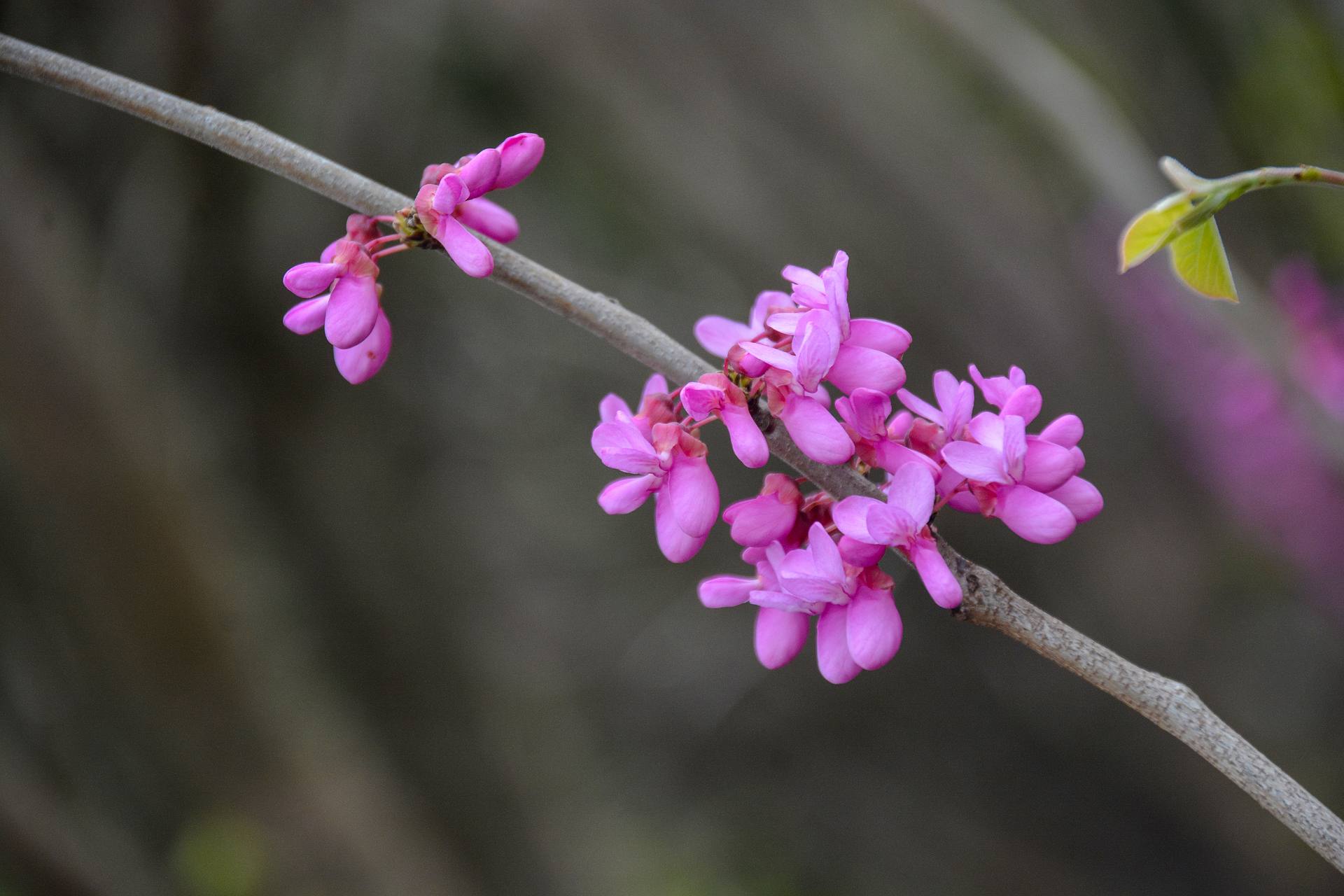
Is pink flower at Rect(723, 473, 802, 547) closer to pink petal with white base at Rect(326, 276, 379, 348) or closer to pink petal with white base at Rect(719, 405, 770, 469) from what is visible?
pink petal with white base at Rect(719, 405, 770, 469)

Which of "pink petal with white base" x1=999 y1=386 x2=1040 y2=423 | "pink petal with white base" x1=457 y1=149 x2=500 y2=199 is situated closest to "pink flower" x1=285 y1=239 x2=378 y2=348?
"pink petal with white base" x1=457 y1=149 x2=500 y2=199

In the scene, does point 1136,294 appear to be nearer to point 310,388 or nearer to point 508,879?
point 310,388

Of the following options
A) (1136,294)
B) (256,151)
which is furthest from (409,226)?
(1136,294)

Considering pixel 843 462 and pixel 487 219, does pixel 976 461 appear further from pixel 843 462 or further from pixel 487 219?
pixel 487 219

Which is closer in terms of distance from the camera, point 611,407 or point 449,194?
point 449,194

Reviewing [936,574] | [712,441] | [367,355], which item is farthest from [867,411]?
[712,441]
